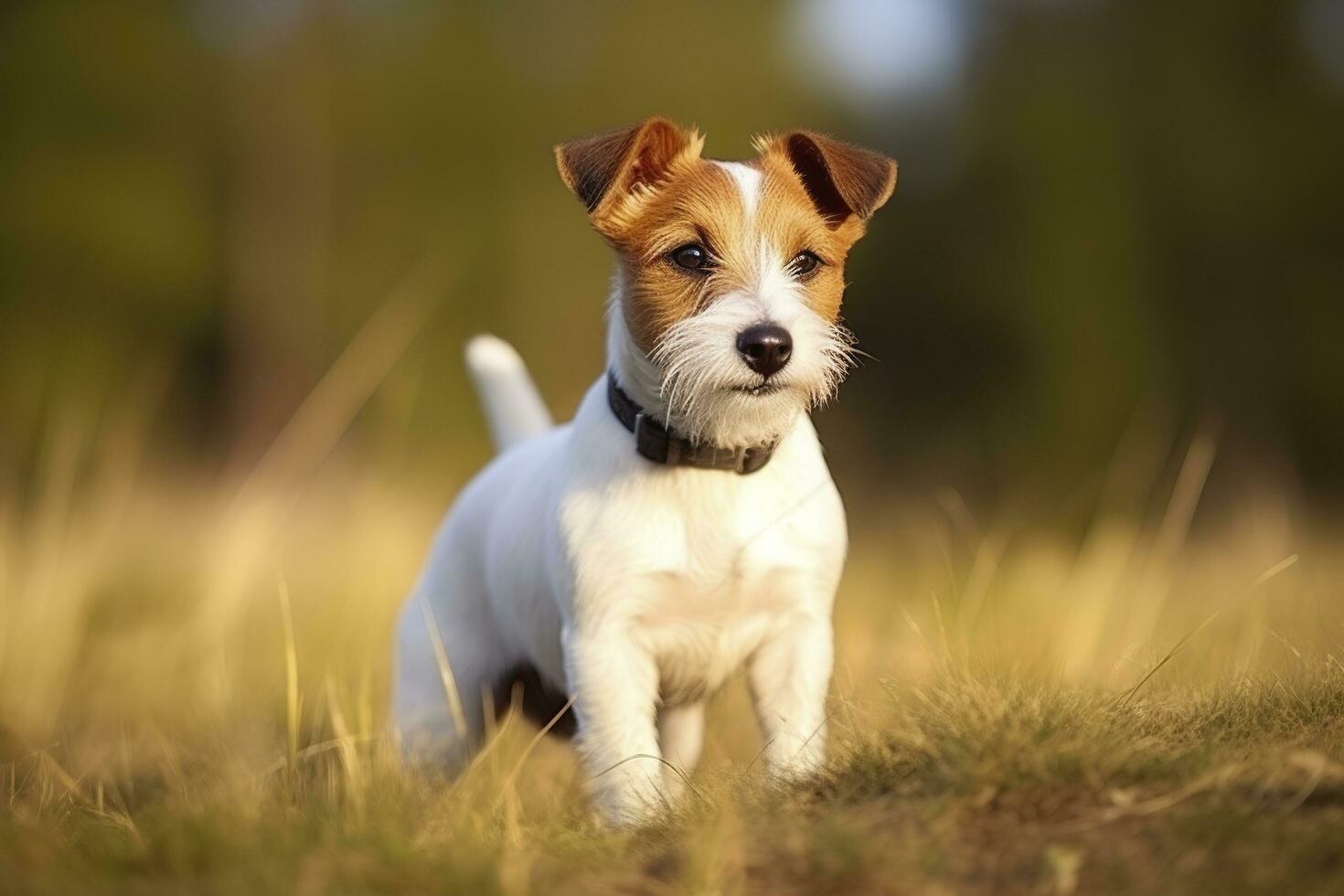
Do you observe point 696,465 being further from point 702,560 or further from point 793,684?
point 793,684

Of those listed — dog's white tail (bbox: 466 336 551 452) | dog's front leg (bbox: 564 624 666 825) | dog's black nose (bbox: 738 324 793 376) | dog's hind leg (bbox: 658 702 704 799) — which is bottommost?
dog's hind leg (bbox: 658 702 704 799)

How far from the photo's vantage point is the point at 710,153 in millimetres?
15023

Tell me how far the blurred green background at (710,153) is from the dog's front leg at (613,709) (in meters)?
8.07

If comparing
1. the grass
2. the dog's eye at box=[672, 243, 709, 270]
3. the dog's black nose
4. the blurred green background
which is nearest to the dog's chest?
the grass

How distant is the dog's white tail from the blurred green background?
6525 millimetres

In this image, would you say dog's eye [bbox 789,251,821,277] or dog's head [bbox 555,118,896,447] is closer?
dog's head [bbox 555,118,896,447]

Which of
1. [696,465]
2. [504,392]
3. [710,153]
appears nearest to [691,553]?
[696,465]

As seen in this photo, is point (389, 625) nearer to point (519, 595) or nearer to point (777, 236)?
point (519, 595)

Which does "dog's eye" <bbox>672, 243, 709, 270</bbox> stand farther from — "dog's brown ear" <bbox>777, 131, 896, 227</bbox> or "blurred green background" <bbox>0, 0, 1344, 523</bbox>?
"blurred green background" <bbox>0, 0, 1344, 523</bbox>

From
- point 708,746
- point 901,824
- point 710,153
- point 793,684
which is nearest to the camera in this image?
point 901,824

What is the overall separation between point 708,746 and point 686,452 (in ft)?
4.01

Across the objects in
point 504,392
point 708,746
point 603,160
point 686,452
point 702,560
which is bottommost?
point 708,746

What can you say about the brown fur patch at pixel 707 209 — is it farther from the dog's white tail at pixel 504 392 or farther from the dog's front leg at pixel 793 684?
the dog's white tail at pixel 504 392

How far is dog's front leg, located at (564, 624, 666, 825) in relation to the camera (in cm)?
332
